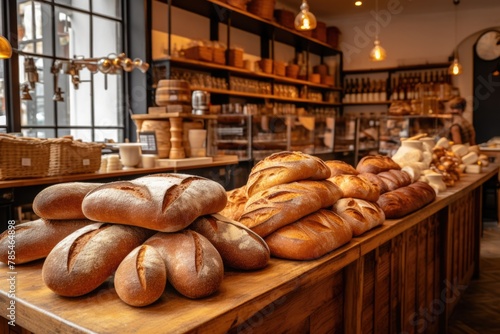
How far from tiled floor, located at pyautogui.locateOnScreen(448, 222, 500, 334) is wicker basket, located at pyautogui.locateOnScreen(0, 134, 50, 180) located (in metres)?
2.73

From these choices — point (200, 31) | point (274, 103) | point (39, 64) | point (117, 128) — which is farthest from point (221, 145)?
point (274, 103)

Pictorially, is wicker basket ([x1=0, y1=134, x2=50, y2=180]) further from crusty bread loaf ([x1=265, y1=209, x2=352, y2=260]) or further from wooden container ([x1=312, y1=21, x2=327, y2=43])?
wooden container ([x1=312, y1=21, x2=327, y2=43])

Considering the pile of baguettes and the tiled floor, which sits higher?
the pile of baguettes

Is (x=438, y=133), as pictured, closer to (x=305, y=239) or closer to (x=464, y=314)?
(x=464, y=314)

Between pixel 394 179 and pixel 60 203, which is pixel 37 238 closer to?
pixel 60 203

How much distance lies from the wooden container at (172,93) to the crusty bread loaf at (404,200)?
228cm

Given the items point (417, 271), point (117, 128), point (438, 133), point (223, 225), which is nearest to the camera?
point (223, 225)

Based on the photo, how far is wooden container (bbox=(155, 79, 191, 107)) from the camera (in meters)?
3.86

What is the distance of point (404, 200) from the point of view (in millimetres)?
1806

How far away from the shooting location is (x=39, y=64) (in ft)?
15.3

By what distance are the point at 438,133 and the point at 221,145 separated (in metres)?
3.00

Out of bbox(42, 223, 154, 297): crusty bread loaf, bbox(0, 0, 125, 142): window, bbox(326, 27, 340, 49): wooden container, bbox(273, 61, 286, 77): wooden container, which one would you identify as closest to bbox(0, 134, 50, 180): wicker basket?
bbox(0, 0, 125, 142): window

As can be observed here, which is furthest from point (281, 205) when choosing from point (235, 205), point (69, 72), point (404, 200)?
point (69, 72)

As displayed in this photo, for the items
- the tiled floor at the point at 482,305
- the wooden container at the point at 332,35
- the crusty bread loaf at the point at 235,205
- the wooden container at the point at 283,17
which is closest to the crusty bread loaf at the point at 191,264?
the crusty bread loaf at the point at 235,205
